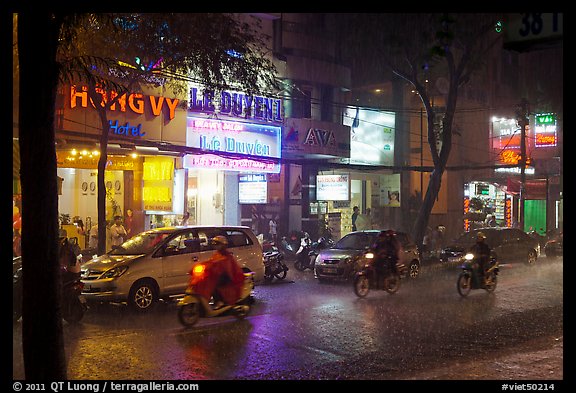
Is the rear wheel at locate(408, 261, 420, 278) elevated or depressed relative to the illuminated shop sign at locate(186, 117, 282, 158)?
depressed

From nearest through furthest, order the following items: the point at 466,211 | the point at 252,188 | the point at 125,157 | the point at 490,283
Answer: the point at 490,283
the point at 125,157
the point at 252,188
the point at 466,211

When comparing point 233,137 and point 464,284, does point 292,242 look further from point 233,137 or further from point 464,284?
point 464,284

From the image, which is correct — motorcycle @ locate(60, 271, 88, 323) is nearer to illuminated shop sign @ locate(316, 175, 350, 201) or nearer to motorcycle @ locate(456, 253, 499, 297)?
motorcycle @ locate(456, 253, 499, 297)

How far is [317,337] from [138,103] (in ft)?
39.3

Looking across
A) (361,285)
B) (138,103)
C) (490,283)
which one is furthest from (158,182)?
(490,283)

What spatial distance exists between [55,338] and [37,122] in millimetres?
1756

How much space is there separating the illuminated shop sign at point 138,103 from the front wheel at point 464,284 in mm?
10996

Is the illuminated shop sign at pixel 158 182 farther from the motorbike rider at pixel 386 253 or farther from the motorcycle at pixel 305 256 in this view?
the motorbike rider at pixel 386 253

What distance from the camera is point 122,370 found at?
23.9 feet

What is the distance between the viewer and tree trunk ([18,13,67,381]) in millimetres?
4457

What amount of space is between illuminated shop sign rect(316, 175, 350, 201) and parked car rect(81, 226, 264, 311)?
1307 centimetres

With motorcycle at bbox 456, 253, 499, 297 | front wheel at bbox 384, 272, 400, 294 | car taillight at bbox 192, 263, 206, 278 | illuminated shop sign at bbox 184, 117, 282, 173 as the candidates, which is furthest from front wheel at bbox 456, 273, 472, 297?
illuminated shop sign at bbox 184, 117, 282, 173

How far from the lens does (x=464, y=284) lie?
14.2 m

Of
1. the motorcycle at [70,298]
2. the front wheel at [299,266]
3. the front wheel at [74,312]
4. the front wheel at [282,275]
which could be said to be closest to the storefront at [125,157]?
the front wheel at [299,266]
